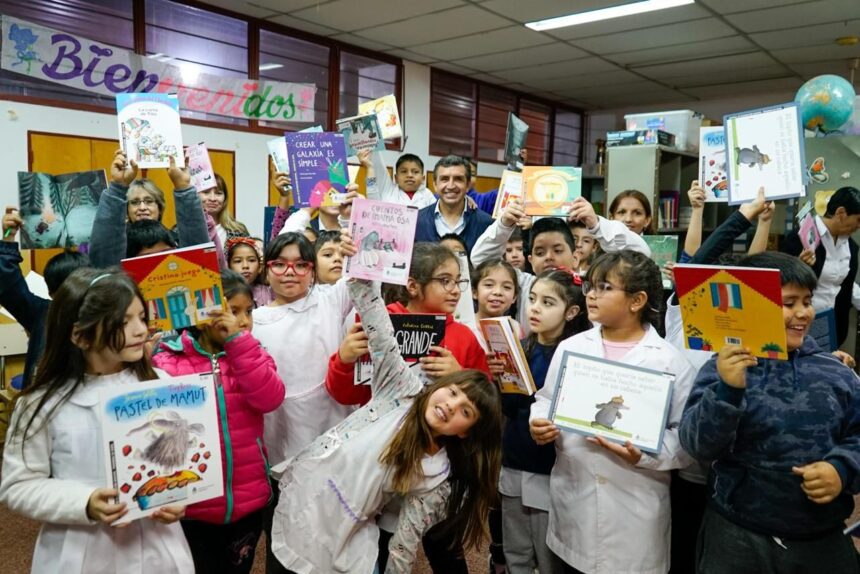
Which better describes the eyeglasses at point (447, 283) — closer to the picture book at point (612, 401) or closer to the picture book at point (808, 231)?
the picture book at point (612, 401)

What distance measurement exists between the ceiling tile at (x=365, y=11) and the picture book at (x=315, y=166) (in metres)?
A: 2.60

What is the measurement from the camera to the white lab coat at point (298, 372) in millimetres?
1894

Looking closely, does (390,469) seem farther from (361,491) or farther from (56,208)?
(56,208)

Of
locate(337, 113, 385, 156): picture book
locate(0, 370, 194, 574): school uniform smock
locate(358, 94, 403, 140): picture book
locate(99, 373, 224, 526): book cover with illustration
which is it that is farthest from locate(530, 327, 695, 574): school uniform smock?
locate(358, 94, 403, 140): picture book

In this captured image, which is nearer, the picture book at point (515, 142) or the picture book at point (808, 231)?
the picture book at point (808, 231)

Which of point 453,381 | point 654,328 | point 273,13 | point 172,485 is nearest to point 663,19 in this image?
point 273,13

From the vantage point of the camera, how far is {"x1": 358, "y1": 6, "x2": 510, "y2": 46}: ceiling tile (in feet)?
16.1

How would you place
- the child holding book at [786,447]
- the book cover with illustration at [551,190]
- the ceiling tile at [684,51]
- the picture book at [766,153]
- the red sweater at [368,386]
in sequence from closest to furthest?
1. the child holding book at [786,447]
2. the red sweater at [368,386]
3. the picture book at [766,153]
4. the book cover with illustration at [551,190]
5. the ceiling tile at [684,51]

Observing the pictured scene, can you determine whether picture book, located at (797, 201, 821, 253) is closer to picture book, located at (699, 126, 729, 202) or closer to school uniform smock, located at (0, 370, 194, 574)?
picture book, located at (699, 126, 729, 202)

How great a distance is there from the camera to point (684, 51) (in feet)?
19.3

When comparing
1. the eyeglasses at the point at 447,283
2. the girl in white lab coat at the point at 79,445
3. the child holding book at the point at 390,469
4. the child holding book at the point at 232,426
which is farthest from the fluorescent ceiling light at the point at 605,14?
the girl in white lab coat at the point at 79,445

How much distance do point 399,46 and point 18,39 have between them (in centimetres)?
312

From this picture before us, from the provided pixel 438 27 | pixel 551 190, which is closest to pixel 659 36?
pixel 438 27

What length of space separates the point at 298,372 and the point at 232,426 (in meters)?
0.32
